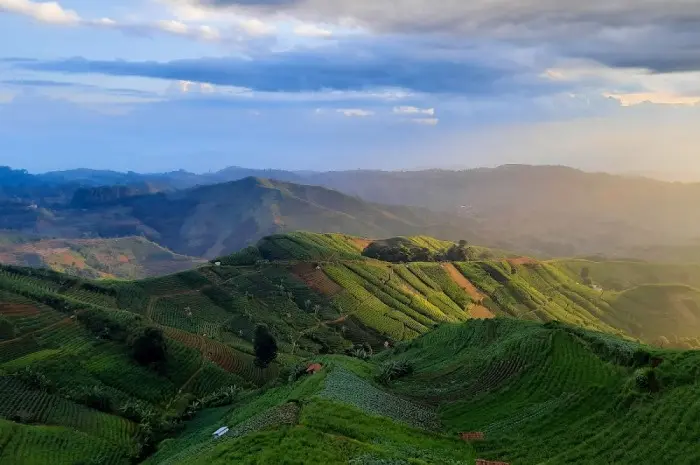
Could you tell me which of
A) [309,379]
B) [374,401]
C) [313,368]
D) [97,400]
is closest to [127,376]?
[97,400]

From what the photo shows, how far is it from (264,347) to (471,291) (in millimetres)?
93615

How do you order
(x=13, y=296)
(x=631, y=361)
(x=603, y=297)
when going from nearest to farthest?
(x=631, y=361)
(x=13, y=296)
(x=603, y=297)

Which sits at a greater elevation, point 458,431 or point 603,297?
point 458,431

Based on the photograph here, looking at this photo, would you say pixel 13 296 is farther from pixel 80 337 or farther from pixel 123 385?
pixel 123 385

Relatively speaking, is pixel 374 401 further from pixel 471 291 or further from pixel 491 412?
pixel 471 291

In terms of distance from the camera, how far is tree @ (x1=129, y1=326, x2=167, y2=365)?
3328 inches

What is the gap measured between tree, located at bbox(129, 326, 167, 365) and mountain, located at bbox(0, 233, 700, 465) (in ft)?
0.69

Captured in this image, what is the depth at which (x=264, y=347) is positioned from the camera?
93.9 m

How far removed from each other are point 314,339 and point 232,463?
87.4 m

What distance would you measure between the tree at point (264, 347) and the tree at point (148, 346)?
15115 millimetres

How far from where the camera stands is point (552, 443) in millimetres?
40438

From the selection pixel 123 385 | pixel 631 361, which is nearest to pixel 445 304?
pixel 123 385

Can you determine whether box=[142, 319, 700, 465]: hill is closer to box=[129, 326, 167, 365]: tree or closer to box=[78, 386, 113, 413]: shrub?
box=[78, 386, 113, 413]: shrub

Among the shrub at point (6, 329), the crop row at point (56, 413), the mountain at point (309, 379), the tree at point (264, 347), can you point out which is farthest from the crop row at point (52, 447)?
the tree at point (264, 347)
